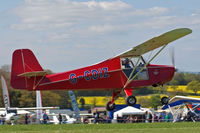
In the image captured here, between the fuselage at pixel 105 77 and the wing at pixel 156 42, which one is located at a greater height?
the wing at pixel 156 42

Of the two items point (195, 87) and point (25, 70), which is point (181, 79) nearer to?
point (195, 87)

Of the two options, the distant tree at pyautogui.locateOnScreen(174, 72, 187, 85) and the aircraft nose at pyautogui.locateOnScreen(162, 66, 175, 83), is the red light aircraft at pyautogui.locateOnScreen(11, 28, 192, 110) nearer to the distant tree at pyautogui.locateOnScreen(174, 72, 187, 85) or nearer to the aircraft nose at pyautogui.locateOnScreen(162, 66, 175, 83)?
the aircraft nose at pyautogui.locateOnScreen(162, 66, 175, 83)

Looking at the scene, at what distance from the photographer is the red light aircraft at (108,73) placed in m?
20.2

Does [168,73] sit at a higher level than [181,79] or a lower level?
lower

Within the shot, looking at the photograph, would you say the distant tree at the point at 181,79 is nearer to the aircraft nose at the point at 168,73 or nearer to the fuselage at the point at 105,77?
the aircraft nose at the point at 168,73

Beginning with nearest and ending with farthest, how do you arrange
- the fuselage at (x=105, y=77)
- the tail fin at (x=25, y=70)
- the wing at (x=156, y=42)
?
the wing at (x=156, y=42) → the tail fin at (x=25, y=70) → the fuselage at (x=105, y=77)

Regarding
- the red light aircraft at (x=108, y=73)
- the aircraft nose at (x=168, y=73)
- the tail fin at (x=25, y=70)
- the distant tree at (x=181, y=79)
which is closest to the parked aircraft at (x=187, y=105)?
the aircraft nose at (x=168, y=73)

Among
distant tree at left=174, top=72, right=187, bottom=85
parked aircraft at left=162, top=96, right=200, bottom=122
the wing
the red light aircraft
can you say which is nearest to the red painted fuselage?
the red light aircraft

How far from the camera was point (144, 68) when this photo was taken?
21.4 m

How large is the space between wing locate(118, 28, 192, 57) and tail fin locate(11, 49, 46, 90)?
448 cm

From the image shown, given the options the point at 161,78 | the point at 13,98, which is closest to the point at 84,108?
the point at 13,98

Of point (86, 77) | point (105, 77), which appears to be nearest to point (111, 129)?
point (86, 77)

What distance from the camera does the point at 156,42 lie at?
2114 cm

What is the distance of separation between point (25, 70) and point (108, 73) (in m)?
4.26
